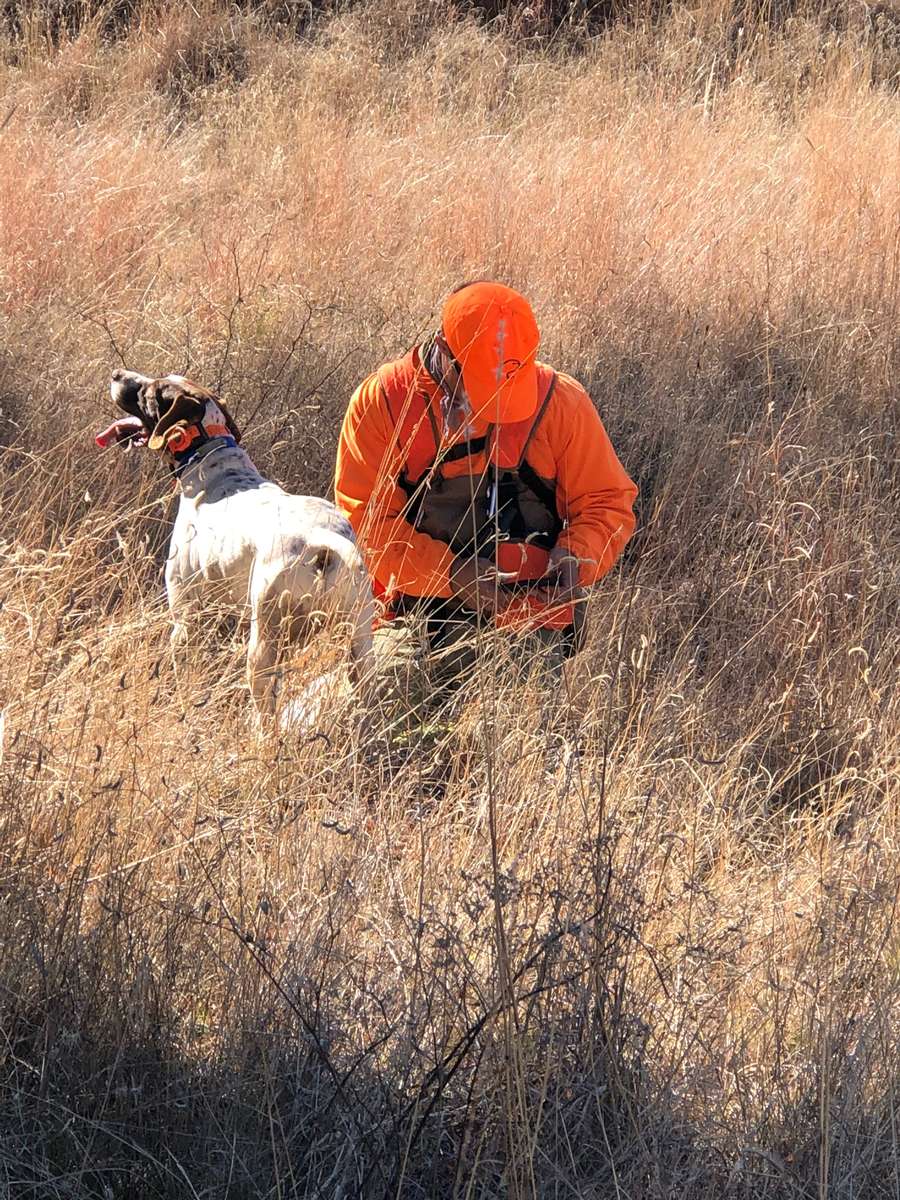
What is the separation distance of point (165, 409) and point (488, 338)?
44.1 inches

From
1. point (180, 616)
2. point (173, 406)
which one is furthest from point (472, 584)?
point (173, 406)

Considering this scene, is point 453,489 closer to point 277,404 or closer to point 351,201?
point 277,404

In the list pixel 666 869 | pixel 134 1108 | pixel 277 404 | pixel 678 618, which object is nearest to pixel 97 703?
pixel 134 1108

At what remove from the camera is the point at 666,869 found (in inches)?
116

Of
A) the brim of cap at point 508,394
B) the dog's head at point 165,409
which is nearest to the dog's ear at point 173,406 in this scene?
the dog's head at point 165,409

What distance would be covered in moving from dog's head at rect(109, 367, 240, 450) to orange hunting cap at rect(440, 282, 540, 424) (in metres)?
0.84

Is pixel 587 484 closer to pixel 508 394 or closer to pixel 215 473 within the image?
pixel 508 394

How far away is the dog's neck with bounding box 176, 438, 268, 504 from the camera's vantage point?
4.23m

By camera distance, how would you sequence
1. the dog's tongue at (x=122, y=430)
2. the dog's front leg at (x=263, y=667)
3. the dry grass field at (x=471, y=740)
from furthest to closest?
the dog's tongue at (x=122, y=430)
the dog's front leg at (x=263, y=667)
the dry grass field at (x=471, y=740)

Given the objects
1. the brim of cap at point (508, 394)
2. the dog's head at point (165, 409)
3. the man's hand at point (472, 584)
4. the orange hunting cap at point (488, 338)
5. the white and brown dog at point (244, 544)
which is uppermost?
the orange hunting cap at point (488, 338)

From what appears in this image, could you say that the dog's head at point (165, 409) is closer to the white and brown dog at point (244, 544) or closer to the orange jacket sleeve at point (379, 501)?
the white and brown dog at point (244, 544)

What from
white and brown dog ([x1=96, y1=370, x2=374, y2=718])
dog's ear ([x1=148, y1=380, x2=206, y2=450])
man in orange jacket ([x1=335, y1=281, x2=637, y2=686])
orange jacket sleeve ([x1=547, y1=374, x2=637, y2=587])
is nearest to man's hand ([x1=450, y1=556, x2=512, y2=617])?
man in orange jacket ([x1=335, y1=281, x2=637, y2=686])

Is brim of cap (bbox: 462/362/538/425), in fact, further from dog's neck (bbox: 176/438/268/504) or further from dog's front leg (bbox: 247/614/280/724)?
dog's front leg (bbox: 247/614/280/724)

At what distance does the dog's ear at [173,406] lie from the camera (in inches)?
167
